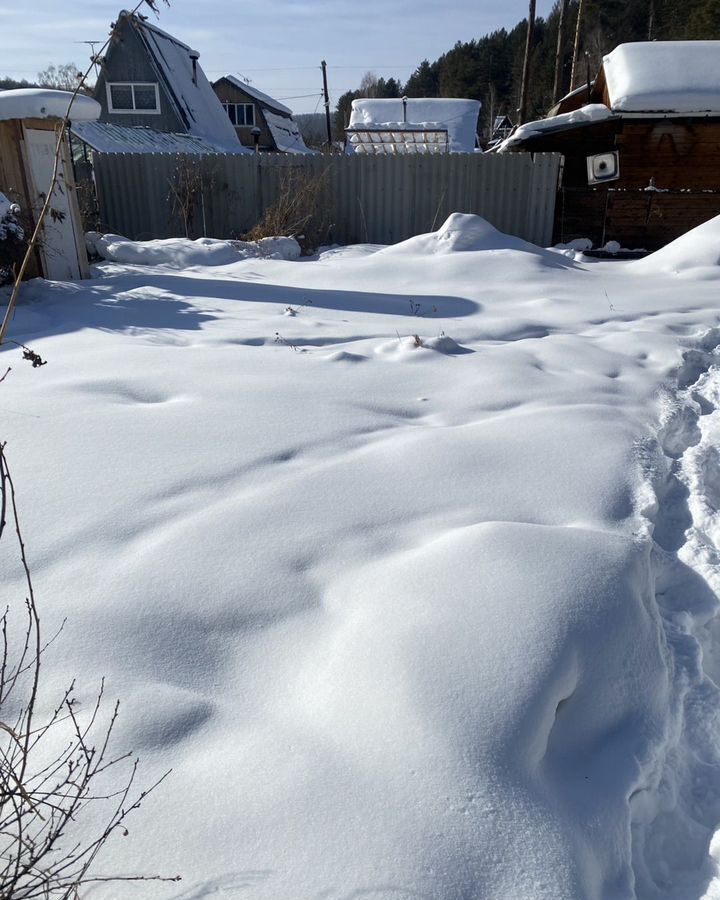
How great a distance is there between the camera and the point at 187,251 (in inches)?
397

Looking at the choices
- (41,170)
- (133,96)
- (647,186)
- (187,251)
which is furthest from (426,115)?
(41,170)

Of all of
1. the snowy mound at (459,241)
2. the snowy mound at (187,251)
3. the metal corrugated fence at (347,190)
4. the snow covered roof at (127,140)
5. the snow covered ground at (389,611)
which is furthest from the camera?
the snow covered roof at (127,140)

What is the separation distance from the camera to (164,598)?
2.28m

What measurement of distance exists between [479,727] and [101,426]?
2.56 meters

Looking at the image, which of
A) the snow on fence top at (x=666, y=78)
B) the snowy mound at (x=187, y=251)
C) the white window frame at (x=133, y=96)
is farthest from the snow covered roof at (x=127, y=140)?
the snow on fence top at (x=666, y=78)

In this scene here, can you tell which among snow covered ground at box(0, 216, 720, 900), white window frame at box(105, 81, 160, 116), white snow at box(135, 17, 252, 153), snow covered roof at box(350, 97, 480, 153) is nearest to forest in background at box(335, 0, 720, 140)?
snow covered roof at box(350, 97, 480, 153)

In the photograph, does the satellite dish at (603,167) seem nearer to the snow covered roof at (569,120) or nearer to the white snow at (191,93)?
the snow covered roof at (569,120)

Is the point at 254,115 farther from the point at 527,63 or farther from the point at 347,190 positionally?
the point at 347,190

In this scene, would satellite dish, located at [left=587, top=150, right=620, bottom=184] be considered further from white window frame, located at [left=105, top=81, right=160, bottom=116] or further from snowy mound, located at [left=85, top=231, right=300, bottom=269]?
white window frame, located at [left=105, top=81, right=160, bottom=116]

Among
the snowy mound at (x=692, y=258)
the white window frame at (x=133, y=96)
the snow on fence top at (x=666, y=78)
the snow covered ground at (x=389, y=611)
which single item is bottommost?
the snow covered ground at (x=389, y=611)

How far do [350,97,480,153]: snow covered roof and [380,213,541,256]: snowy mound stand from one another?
24.0 meters

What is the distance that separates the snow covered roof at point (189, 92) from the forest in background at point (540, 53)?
16085 millimetres

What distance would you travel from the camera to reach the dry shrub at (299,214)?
37.4 feet

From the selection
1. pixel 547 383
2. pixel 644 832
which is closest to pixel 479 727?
pixel 644 832
